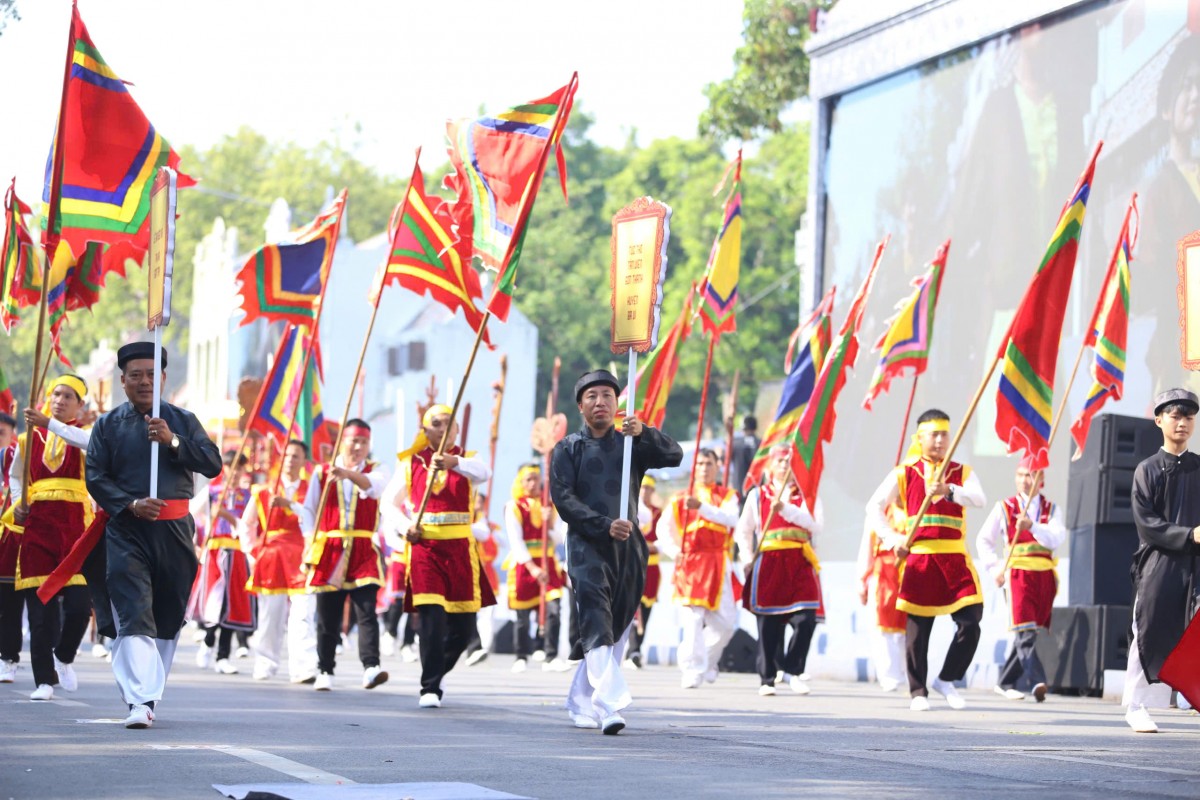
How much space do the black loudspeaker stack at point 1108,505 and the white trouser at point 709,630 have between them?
9.22ft

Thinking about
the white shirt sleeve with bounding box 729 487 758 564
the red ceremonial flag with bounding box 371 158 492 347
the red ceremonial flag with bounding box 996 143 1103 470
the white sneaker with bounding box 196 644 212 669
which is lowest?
the white sneaker with bounding box 196 644 212 669

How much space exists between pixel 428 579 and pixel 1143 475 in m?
4.35

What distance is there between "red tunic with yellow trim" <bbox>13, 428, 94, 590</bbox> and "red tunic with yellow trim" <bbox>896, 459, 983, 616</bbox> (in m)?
5.42

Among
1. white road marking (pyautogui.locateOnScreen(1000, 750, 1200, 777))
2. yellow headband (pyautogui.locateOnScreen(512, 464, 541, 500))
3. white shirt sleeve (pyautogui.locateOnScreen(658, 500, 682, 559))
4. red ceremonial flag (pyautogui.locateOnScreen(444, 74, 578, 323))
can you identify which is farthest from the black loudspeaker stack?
yellow headband (pyautogui.locateOnScreen(512, 464, 541, 500))

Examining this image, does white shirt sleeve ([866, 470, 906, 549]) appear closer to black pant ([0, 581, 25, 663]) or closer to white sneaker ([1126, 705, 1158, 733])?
white sneaker ([1126, 705, 1158, 733])

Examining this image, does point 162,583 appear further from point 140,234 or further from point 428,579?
point 140,234

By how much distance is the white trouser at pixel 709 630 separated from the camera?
15883 millimetres

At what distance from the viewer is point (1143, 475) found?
1095 cm

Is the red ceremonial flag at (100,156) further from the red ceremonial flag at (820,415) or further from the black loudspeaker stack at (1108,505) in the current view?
the black loudspeaker stack at (1108,505)

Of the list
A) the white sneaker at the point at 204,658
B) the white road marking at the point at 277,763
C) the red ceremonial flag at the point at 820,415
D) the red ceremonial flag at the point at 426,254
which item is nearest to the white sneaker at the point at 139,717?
the white road marking at the point at 277,763

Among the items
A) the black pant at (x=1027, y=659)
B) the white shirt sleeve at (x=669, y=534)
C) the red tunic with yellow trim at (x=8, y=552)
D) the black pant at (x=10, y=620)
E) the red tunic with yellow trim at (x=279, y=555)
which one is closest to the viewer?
the red tunic with yellow trim at (x=8, y=552)

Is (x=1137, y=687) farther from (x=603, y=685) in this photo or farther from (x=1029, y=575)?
(x=1029, y=575)

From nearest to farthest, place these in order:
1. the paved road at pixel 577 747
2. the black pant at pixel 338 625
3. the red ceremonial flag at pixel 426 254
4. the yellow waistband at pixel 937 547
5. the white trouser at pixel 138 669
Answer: the paved road at pixel 577 747 → the white trouser at pixel 138 669 → the yellow waistband at pixel 937 547 → the black pant at pixel 338 625 → the red ceremonial flag at pixel 426 254

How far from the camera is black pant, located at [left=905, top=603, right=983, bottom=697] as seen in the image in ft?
42.8
